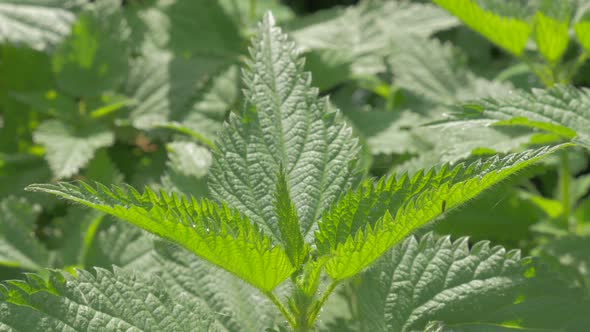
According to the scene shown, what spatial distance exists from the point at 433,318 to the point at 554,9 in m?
1.08

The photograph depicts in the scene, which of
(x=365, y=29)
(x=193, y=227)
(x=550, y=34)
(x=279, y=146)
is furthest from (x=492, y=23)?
(x=193, y=227)

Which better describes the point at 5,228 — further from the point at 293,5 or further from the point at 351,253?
the point at 293,5

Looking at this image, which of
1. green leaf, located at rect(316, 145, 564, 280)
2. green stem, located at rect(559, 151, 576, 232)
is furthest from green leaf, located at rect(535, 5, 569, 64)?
green leaf, located at rect(316, 145, 564, 280)

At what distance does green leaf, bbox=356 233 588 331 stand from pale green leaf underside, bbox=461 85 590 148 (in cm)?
27

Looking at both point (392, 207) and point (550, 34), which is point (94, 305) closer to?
point (392, 207)

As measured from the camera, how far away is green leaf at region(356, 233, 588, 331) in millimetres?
1296

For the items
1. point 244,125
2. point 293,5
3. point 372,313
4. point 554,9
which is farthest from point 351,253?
point 293,5

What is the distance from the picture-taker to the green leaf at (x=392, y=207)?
106 centimetres

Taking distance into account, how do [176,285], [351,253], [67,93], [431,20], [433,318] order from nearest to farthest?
[351,253], [433,318], [176,285], [67,93], [431,20]

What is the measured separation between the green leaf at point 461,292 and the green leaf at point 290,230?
0.22 metres

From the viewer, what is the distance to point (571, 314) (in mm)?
1329

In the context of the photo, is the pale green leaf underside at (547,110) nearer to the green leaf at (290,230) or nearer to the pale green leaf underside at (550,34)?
the pale green leaf underside at (550,34)

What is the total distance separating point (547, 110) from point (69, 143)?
1.49 m

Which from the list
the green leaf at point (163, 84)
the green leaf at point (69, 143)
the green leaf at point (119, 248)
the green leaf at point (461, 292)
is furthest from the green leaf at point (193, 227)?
the green leaf at point (163, 84)
